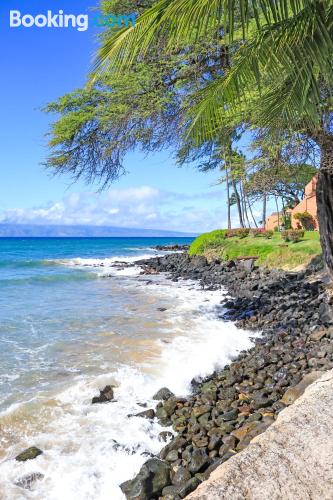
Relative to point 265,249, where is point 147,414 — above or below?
below

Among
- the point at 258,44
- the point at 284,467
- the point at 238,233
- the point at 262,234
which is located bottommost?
the point at 284,467

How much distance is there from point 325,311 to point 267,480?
8.64m

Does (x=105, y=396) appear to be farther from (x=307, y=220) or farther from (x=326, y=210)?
(x=307, y=220)

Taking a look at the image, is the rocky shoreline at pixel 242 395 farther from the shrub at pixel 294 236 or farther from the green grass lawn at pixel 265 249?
the shrub at pixel 294 236

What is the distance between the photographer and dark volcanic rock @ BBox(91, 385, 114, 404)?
671 cm

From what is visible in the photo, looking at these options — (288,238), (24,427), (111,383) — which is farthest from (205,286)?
(24,427)

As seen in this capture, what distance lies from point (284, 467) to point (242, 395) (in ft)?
13.3

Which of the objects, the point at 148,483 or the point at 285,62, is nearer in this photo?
the point at 148,483

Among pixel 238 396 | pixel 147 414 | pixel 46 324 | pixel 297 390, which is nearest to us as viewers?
pixel 297 390

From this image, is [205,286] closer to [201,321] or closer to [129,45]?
[201,321]

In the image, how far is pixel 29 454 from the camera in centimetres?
515

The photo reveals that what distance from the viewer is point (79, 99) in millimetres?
10562

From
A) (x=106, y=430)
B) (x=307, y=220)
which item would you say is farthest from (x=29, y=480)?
(x=307, y=220)

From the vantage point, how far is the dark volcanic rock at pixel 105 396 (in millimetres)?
6707
